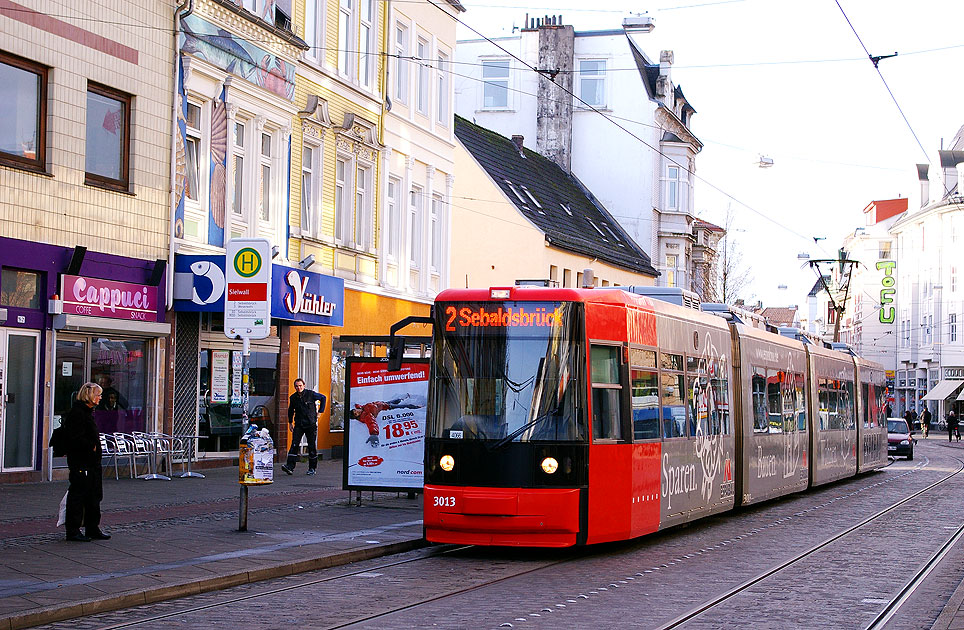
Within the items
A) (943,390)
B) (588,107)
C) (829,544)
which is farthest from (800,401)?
(943,390)

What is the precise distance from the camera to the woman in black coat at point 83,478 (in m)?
13.4

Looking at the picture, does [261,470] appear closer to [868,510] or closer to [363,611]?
[363,611]

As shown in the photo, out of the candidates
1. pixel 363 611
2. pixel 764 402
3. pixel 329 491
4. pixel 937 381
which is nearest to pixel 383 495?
pixel 329 491

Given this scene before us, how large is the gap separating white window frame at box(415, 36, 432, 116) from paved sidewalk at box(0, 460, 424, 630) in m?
15.8

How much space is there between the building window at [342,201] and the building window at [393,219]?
248 cm

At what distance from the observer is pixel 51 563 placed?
1178 cm

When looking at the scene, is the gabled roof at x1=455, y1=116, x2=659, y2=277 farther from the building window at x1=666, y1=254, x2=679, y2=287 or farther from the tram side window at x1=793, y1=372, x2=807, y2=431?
the tram side window at x1=793, y1=372, x2=807, y2=431

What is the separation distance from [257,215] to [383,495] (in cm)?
726

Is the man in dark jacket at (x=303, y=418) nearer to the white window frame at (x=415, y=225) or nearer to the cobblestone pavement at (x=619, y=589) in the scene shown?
the cobblestone pavement at (x=619, y=589)

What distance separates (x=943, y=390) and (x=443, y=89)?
184 feet

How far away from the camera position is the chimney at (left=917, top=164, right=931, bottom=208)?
87.2 m

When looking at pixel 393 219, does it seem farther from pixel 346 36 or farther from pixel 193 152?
pixel 193 152

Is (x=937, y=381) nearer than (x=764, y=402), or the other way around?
(x=764, y=402)

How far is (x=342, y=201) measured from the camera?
3003 centimetres
